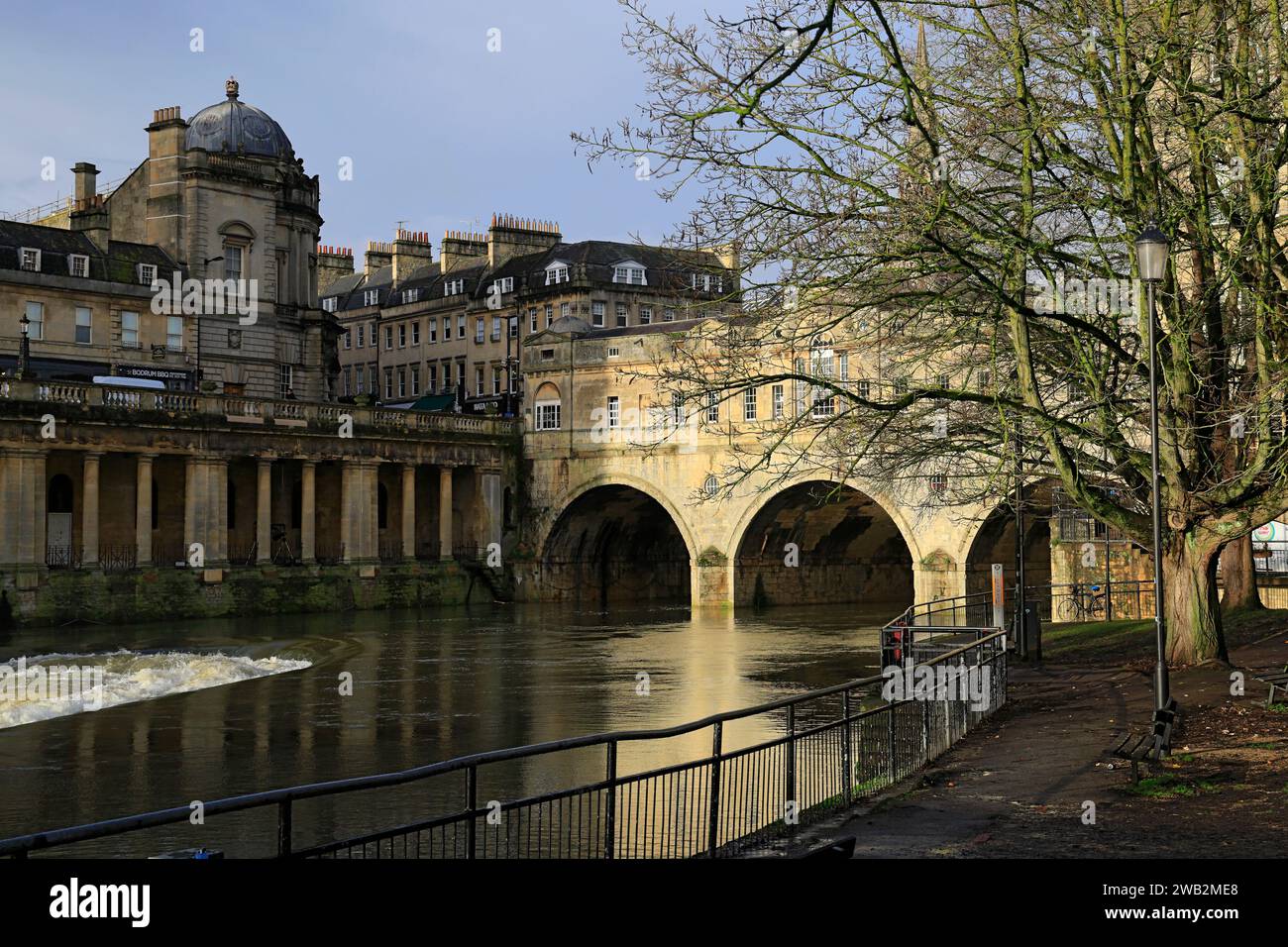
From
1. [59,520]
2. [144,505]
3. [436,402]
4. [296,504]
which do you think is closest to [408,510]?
[296,504]

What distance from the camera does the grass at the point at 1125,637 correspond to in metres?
22.9

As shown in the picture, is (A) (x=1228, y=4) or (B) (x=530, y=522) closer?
(A) (x=1228, y=4)

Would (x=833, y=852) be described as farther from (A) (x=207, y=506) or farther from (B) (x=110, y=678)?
(A) (x=207, y=506)

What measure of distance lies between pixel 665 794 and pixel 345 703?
1522cm

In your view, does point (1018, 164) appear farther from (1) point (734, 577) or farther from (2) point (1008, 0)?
(1) point (734, 577)

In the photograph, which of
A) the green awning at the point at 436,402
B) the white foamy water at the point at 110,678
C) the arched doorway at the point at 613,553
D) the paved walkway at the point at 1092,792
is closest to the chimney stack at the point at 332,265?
the green awning at the point at 436,402

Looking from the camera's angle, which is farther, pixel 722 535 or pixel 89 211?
pixel 89 211

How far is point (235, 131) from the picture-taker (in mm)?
62875

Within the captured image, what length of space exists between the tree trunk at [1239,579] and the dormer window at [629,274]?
164 ft

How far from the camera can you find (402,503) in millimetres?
58344
